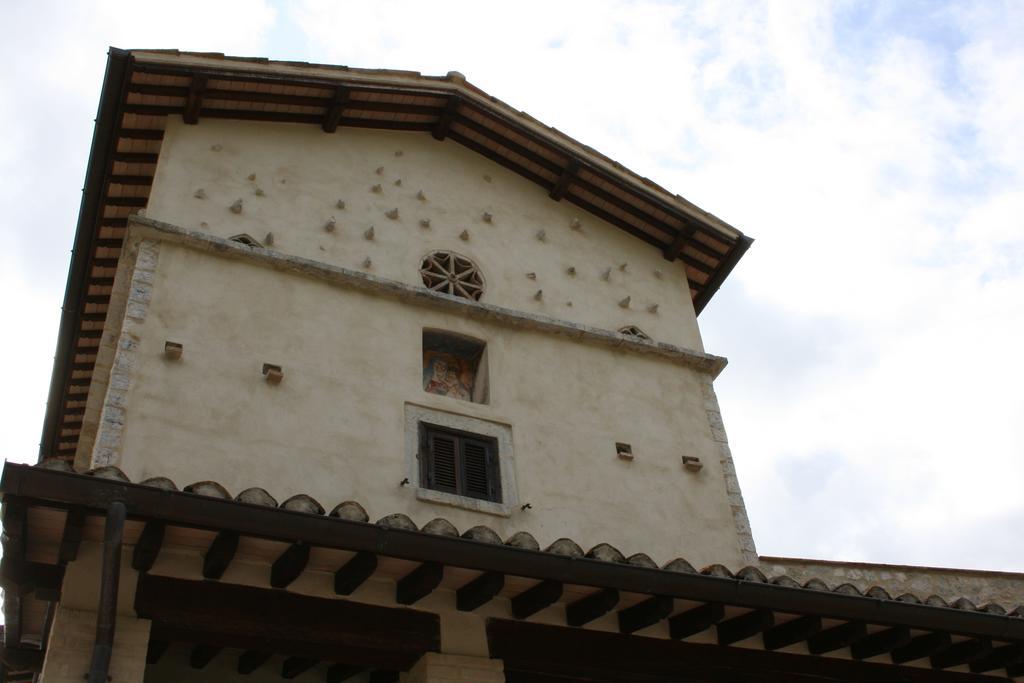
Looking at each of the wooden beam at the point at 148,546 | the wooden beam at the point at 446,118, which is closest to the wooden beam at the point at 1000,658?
the wooden beam at the point at 148,546

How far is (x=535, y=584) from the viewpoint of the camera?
298 inches

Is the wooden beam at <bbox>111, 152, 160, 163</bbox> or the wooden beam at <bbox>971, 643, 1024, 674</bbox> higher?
the wooden beam at <bbox>111, 152, 160, 163</bbox>

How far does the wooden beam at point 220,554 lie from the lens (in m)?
6.74

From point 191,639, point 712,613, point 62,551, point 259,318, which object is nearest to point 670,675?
point 712,613

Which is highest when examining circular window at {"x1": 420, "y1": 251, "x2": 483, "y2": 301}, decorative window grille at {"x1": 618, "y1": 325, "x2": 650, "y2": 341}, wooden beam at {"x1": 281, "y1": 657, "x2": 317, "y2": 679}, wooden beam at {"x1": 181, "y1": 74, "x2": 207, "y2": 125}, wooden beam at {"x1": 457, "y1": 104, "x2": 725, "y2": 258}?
wooden beam at {"x1": 457, "y1": 104, "x2": 725, "y2": 258}

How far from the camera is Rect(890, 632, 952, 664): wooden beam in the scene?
8.46m

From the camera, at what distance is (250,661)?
8.24m

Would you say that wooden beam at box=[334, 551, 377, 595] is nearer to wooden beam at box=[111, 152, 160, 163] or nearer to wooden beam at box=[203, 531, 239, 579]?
wooden beam at box=[203, 531, 239, 579]

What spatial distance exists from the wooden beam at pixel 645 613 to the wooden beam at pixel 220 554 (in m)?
2.97

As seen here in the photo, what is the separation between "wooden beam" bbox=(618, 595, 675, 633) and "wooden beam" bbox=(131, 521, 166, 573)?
344cm

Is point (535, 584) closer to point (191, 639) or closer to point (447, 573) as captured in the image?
point (447, 573)

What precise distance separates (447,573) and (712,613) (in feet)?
6.58

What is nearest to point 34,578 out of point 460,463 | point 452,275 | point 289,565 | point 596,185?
point 289,565

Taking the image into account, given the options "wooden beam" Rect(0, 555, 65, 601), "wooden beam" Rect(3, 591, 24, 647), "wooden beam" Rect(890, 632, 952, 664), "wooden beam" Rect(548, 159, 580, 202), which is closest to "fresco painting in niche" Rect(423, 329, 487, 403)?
"wooden beam" Rect(548, 159, 580, 202)
